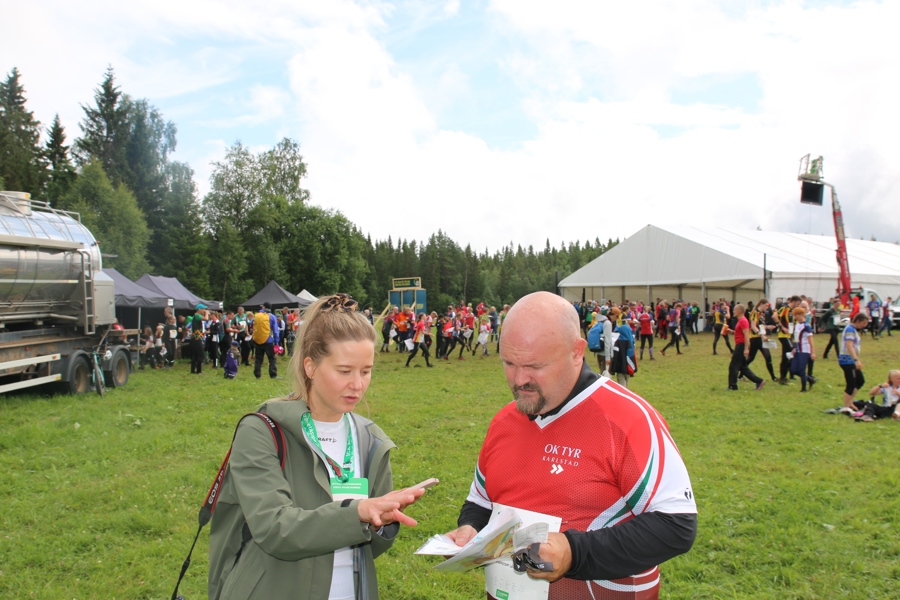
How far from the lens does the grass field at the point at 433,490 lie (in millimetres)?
4594

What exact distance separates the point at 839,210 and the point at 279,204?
153ft

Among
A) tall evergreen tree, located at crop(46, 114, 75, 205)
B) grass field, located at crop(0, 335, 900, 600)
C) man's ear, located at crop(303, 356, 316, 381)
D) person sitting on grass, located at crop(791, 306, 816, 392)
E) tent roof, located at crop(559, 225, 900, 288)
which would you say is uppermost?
tall evergreen tree, located at crop(46, 114, 75, 205)

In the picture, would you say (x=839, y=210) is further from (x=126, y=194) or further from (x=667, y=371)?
(x=126, y=194)

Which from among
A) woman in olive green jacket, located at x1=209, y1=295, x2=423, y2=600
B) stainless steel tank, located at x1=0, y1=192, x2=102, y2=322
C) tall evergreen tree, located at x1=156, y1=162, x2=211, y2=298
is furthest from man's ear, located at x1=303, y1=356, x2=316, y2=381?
tall evergreen tree, located at x1=156, y1=162, x2=211, y2=298

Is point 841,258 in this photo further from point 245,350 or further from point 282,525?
point 282,525

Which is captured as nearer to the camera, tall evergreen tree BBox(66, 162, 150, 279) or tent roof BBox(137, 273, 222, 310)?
tent roof BBox(137, 273, 222, 310)

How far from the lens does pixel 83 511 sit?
235 inches

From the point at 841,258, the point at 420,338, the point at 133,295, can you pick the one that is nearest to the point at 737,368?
the point at 420,338

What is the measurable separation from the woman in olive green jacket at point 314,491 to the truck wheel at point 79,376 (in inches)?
503

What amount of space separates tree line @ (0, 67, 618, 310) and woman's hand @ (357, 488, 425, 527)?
4293 cm

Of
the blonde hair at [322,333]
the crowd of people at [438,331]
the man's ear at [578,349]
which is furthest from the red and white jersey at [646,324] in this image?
the blonde hair at [322,333]

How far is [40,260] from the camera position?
A: 11.8m

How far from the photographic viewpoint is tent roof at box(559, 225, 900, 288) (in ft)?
104

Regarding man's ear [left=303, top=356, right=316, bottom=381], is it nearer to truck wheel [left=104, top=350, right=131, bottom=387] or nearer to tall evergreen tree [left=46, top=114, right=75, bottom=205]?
truck wheel [left=104, top=350, right=131, bottom=387]
